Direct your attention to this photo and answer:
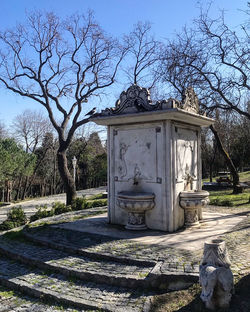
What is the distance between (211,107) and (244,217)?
698 cm

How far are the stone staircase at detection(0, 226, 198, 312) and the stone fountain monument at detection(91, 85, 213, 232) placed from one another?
4.19 ft

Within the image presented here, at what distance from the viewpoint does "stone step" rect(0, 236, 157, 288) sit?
15.1 feet

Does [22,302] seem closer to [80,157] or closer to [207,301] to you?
[207,301]

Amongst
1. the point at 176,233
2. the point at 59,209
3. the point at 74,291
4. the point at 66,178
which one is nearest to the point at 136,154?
the point at 176,233

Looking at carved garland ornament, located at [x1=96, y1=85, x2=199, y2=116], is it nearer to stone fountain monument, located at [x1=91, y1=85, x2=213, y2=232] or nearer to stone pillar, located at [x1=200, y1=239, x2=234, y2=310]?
stone fountain monument, located at [x1=91, y1=85, x2=213, y2=232]

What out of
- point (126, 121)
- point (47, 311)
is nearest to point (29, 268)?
point (47, 311)

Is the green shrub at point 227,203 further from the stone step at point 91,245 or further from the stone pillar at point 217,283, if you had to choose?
the stone pillar at point 217,283

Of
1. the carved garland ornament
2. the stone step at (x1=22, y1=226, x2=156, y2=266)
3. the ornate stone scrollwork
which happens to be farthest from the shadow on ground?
the ornate stone scrollwork

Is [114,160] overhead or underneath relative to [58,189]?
overhead

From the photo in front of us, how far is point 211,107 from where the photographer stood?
47.1ft

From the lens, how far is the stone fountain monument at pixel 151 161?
7.15 metres

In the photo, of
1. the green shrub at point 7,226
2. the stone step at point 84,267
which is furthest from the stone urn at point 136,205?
the green shrub at point 7,226

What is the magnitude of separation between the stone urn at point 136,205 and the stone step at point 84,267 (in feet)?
6.10

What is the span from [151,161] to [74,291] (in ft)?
12.4
